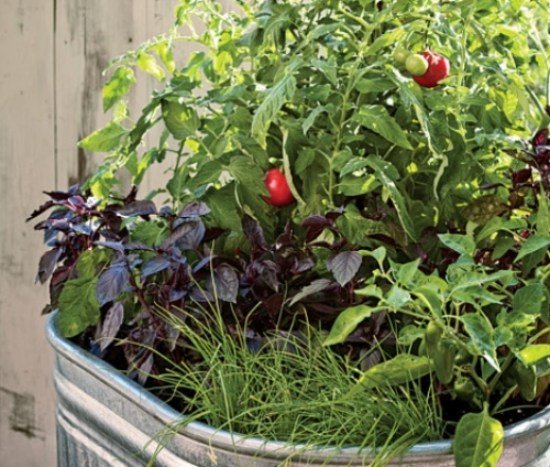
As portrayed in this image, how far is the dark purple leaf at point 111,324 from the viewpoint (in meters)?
1.09

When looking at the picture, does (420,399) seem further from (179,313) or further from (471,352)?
(179,313)

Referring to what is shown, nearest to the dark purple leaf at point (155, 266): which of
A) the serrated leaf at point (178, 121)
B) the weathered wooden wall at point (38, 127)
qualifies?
the serrated leaf at point (178, 121)

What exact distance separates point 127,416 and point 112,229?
0.94ft

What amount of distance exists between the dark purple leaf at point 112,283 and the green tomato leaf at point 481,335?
37 cm

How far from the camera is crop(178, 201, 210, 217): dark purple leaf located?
1112mm

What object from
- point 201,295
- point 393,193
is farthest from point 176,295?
point 393,193

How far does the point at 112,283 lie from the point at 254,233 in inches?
6.3

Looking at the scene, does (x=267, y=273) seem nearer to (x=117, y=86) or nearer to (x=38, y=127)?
(x=117, y=86)

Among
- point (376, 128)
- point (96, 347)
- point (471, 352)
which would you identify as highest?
point (376, 128)

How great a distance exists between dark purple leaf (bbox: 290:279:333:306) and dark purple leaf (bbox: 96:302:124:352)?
0.19 m

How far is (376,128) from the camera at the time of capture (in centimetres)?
112

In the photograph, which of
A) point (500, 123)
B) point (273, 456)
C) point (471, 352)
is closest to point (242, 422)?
point (273, 456)

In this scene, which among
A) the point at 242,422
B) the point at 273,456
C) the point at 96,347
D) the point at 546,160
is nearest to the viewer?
the point at 273,456

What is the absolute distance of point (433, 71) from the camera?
1184 millimetres
